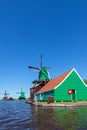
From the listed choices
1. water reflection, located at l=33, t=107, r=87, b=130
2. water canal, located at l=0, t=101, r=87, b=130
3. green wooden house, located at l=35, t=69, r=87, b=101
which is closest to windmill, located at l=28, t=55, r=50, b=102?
green wooden house, located at l=35, t=69, r=87, b=101

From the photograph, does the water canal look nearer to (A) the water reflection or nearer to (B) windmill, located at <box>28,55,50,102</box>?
(A) the water reflection

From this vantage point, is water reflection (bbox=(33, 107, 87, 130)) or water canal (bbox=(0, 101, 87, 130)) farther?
water canal (bbox=(0, 101, 87, 130))

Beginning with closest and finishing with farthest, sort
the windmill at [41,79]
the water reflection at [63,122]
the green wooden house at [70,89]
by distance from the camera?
the water reflection at [63,122] < the green wooden house at [70,89] < the windmill at [41,79]

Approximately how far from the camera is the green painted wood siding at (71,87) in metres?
44.2

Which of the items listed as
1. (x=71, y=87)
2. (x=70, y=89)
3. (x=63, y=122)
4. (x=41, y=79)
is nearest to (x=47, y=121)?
(x=63, y=122)

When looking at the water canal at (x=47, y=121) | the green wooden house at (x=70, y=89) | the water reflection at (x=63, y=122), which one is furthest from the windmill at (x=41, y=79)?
the water reflection at (x=63, y=122)

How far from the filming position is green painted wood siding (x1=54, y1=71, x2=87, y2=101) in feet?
145

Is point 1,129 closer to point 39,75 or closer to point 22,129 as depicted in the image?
point 22,129

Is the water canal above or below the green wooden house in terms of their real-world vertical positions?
below

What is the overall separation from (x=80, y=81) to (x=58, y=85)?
4.33 m

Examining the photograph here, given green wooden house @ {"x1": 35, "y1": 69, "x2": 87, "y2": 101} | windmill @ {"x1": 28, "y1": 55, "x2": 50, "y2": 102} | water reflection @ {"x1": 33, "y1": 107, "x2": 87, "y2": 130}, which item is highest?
windmill @ {"x1": 28, "y1": 55, "x2": 50, "y2": 102}

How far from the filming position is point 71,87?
44.9 m

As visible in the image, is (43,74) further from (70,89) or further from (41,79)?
(70,89)

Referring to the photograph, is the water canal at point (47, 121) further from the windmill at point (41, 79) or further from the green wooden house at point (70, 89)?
the windmill at point (41, 79)
